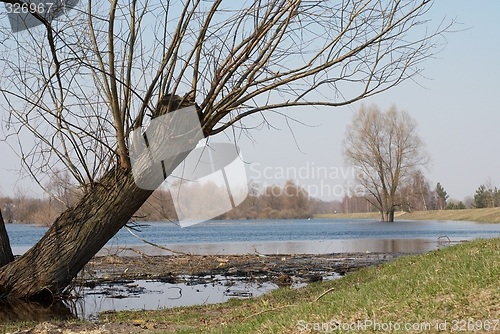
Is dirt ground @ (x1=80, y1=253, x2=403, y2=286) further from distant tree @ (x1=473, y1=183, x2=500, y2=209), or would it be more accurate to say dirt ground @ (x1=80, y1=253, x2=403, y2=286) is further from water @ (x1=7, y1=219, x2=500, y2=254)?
distant tree @ (x1=473, y1=183, x2=500, y2=209)

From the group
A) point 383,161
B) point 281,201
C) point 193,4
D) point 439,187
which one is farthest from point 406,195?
point 193,4

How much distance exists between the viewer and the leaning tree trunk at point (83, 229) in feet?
27.2

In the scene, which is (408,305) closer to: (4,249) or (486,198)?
(4,249)

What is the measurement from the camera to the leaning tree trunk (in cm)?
830

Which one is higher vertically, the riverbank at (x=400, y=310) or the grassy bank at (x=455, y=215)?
the grassy bank at (x=455, y=215)

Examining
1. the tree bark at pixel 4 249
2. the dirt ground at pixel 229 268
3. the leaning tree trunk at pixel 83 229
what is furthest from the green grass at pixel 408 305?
the dirt ground at pixel 229 268

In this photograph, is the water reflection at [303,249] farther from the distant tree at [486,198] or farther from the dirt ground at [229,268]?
the distant tree at [486,198]

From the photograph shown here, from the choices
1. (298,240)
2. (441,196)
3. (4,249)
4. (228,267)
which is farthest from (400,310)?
(441,196)

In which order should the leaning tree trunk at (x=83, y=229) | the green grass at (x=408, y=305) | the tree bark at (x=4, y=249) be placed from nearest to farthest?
the green grass at (x=408, y=305) < the leaning tree trunk at (x=83, y=229) < the tree bark at (x=4, y=249)

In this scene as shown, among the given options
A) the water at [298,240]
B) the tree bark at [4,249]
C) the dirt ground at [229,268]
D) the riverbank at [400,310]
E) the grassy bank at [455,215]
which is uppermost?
the grassy bank at [455,215]

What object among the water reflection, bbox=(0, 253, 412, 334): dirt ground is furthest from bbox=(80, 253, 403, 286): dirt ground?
the water reflection

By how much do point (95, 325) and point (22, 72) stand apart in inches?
194

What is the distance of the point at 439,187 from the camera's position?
328 feet

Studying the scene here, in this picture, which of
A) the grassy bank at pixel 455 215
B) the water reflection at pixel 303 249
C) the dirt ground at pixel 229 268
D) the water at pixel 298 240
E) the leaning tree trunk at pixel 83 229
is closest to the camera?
the leaning tree trunk at pixel 83 229
